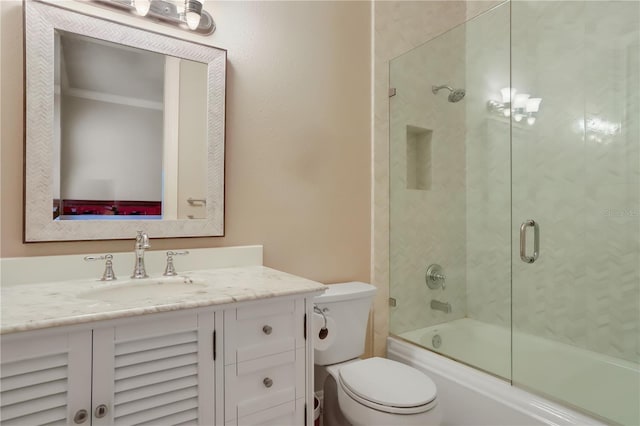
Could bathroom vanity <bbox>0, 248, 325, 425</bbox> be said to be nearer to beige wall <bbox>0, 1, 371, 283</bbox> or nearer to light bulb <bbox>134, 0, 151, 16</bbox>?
beige wall <bbox>0, 1, 371, 283</bbox>

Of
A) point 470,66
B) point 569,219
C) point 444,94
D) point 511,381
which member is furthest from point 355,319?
point 470,66

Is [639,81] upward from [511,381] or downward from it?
upward

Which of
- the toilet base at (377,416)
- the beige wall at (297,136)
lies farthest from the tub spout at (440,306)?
the toilet base at (377,416)

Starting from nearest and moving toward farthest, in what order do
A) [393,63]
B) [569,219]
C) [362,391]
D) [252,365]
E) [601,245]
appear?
1. [252,365]
2. [362,391]
3. [601,245]
4. [569,219]
5. [393,63]

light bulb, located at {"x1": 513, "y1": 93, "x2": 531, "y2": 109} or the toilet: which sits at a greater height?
light bulb, located at {"x1": 513, "y1": 93, "x2": 531, "y2": 109}

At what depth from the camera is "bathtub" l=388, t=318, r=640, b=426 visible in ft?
4.63

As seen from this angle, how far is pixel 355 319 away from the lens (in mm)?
1780

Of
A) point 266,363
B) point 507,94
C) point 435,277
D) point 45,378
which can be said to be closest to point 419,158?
point 507,94

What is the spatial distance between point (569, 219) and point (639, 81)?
0.73m

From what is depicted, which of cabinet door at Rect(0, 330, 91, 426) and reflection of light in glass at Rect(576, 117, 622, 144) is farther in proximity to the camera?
reflection of light in glass at Rect(576, 117, 622, 144)

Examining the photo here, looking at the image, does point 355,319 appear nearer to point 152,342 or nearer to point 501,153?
point 152,342

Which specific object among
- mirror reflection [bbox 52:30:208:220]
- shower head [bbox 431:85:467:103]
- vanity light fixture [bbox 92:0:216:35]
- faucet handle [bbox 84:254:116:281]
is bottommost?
faucet handle [bbox 84:254:116:281]

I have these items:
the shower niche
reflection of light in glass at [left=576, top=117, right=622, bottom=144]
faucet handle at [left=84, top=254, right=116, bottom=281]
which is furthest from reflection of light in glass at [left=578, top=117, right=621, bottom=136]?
faucet handle at [left=84, top=254, right=116, bottom=281]

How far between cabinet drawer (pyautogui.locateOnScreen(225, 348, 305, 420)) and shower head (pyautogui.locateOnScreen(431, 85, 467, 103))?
5.80ft
